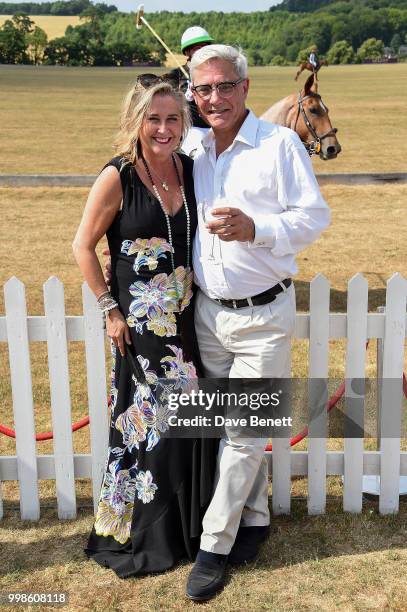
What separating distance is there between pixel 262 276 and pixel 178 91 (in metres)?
0.83

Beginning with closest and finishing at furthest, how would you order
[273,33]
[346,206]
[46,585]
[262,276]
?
[262,276] < [46,585] < [346,206] < [273,33]

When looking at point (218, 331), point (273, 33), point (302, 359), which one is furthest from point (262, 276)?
point (273, 33)

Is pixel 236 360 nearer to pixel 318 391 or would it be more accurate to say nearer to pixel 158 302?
pixel 158 302

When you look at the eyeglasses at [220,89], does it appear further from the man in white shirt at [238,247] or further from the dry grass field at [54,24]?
the dry grass field at [54,24]

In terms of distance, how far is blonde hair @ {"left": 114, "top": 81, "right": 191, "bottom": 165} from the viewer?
9.67 feet

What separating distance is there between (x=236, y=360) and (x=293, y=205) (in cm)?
71

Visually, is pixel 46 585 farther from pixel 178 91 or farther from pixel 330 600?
pixel 178 91

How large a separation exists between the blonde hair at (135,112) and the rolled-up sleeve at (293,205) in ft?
1.65

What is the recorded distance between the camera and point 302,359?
595 cm

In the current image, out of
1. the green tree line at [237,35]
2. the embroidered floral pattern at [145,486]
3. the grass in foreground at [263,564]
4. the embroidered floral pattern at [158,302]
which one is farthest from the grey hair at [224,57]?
the green tree line at [237,35]

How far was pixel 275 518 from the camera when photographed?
3.72 m

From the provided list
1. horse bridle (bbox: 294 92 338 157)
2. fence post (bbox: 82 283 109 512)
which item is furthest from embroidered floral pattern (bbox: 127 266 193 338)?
horse bridle (bbox: 294 92 338 157)

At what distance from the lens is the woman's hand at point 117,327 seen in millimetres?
3096

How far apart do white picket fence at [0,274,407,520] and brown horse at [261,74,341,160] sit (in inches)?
194
